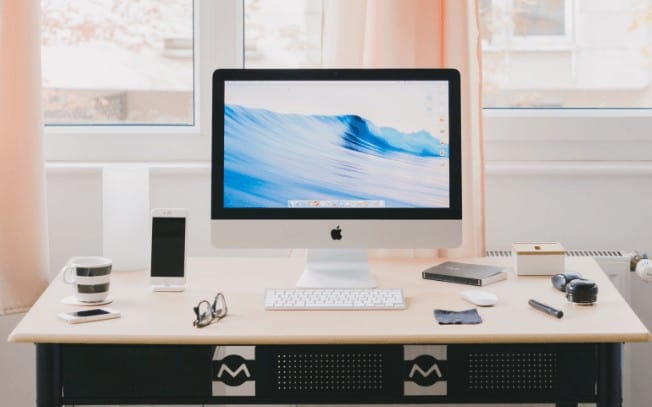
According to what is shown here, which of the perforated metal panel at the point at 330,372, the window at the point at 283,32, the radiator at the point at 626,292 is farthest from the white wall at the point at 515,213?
the perforated metal panel at the point at 330,372

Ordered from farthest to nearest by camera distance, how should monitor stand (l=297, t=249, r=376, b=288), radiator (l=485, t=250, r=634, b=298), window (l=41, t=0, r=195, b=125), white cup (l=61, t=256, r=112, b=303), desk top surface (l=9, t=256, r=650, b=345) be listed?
window (l=41, t=0, r=195, b=125)
radiator (l=485, t=250, r=634, b=298)
monitor stand (l=297, t=249, r=376, b=288)
white cup (l=61, t=256, r=112, b=303)
desk top surface (l=9, t=256, r=650, b=345)

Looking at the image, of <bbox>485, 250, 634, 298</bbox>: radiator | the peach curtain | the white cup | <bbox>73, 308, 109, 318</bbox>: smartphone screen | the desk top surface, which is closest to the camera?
the desk top surface

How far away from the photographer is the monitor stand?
6.29ft

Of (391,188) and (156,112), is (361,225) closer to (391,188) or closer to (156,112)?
(391,188)

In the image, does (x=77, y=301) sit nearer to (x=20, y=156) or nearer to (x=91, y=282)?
(x=91, y=282)

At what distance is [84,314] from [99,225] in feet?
2.60

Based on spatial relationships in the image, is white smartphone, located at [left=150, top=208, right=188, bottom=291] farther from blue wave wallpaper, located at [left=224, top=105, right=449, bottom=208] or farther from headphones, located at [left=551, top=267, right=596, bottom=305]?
headphones, located at [left=551, top=267, right=596, bottom=305]

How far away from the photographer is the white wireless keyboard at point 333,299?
1758mm

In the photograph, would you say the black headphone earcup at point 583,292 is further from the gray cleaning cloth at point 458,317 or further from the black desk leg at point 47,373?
the black desk leg at point 47,373

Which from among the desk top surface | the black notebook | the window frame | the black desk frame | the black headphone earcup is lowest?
the black desk frame

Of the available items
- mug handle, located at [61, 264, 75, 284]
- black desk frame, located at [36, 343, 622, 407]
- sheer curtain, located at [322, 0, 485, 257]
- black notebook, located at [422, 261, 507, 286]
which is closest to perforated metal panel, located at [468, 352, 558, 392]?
black desk frame, located at [36, 343, 622, 407]

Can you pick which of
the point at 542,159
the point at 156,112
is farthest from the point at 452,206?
the point at 156,112

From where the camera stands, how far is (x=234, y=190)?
1.93 meters

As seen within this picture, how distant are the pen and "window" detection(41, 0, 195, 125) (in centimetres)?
125
